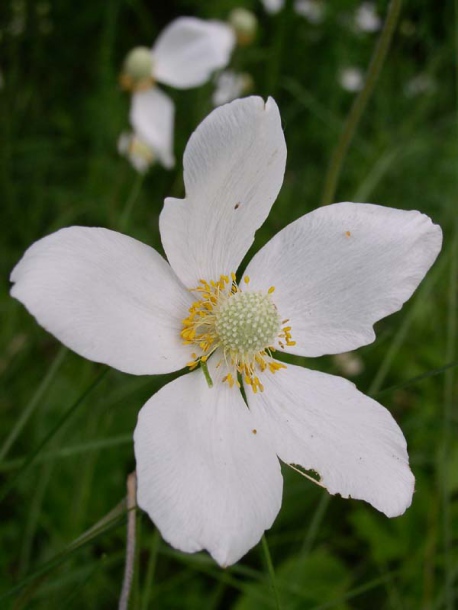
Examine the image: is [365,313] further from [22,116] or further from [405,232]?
[22,116]

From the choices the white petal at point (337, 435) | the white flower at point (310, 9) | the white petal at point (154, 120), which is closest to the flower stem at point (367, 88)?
the white petal at point (337, 435)

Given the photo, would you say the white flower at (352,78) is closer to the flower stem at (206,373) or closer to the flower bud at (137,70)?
the flower bud at (137,70)

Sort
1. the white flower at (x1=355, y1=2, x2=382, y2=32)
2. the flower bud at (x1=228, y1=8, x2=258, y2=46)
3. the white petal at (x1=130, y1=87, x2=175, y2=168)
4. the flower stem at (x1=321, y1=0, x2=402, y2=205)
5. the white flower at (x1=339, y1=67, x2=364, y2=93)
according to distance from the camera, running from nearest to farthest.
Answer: the flower stem at (x1=321, y1=0, x2=402, y2=205) → the white petal at (x1=130, y1=87, x2=175, y2=168) → the flower bud at (x1=228, y1=8, x2=258, y2=46) → the white flower at (x1=355, y1=2, x2=382, y2=32) → the white flower at (x1=339, y1=67, x2=364, y2=93)

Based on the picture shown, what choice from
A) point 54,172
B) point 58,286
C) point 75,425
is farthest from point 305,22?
point 58,286

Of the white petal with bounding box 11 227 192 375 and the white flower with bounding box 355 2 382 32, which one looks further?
the white flower with bounding box 355 2 382 32

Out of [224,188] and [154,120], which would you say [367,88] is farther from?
[154,120]

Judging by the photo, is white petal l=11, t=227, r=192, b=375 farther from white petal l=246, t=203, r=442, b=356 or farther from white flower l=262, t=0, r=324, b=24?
white flower l=262, t=0, r=324, b=24

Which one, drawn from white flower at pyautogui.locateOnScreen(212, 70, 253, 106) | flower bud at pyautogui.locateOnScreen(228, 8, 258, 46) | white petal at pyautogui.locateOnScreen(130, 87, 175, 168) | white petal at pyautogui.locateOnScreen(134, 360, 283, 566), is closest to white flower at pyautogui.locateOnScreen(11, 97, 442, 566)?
white petal at pyautogui.locateOnScreen(134, 360, 283, 566)
